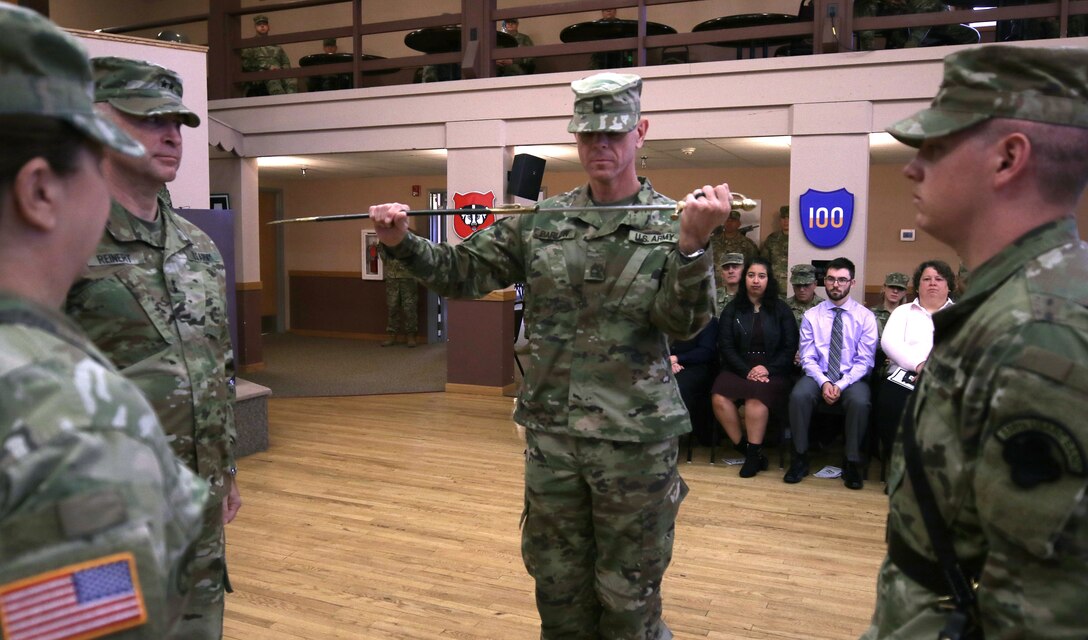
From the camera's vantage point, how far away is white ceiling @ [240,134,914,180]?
714cm

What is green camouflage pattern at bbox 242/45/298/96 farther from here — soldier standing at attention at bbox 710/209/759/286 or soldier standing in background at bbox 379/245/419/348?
soldier standing at attention at bbox 710/209/759/286


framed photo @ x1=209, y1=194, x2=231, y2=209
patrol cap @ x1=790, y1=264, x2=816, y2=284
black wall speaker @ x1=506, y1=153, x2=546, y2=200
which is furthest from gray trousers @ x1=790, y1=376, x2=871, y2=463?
framed photo @ x1=209, y1=194, x2=231, y2=209

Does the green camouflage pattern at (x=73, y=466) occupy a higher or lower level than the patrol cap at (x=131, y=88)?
lower

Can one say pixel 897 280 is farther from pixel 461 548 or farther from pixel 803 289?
pixel 461 548

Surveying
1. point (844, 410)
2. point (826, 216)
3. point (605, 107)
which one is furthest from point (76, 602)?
point (826, 216)

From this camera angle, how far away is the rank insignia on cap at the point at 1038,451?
959 mm

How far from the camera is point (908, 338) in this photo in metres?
4.64

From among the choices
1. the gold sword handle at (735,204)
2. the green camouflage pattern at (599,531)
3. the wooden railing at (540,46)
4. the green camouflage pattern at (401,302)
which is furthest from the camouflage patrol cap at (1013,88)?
the green camouflage pattern at (401,302)

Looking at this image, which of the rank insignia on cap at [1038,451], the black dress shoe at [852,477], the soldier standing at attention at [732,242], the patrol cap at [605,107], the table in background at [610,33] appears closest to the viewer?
the rank insignia on cap at [1038,451]

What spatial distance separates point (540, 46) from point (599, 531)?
17.8 feet

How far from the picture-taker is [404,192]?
11109 millimetres

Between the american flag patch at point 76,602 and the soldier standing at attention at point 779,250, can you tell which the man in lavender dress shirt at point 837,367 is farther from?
the american flag patch at point 76,602

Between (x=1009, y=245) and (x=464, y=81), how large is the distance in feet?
21.0

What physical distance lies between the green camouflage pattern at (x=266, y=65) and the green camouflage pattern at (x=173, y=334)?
6905 mm
